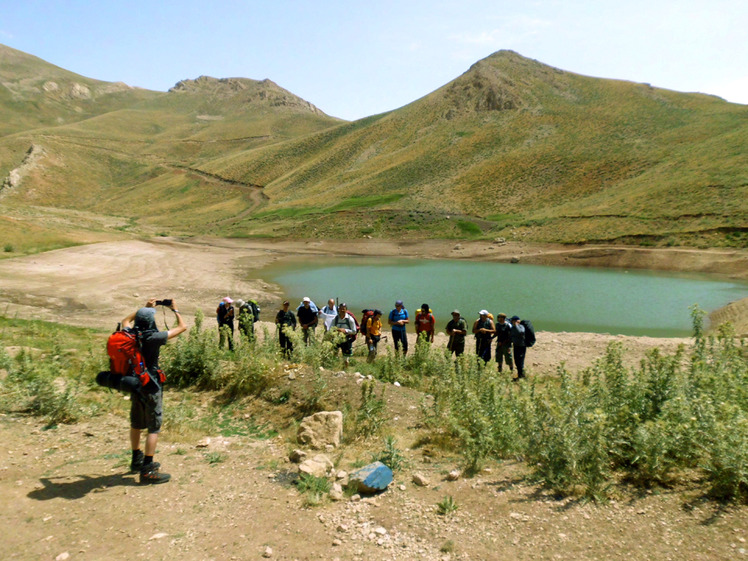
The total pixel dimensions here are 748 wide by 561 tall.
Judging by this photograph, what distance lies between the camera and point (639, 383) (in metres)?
5.84

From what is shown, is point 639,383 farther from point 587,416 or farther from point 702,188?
point 702,188

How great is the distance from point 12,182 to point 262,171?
49.0m

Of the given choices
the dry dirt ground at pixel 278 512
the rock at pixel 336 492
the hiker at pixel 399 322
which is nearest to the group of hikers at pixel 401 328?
the hiker at pixel 399 322

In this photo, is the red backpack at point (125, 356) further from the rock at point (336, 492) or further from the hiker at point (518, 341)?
the hiker at point (518, 341)

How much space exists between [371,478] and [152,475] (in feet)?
7.47

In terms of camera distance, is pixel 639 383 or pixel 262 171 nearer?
pixel 639 383

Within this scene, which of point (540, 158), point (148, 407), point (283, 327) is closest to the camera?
point (148, 407)

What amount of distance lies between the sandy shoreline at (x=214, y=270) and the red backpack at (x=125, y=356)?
10.4 m

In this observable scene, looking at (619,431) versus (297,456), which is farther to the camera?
(297,456)

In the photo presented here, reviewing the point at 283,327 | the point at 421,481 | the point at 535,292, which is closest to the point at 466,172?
the point at 535,292

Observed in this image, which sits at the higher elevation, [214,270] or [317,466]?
[317,466]

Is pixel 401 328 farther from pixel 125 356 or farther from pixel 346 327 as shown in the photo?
pixel 125 356

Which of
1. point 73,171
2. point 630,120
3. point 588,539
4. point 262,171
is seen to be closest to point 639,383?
point 588,539

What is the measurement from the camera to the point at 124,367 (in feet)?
15.8
